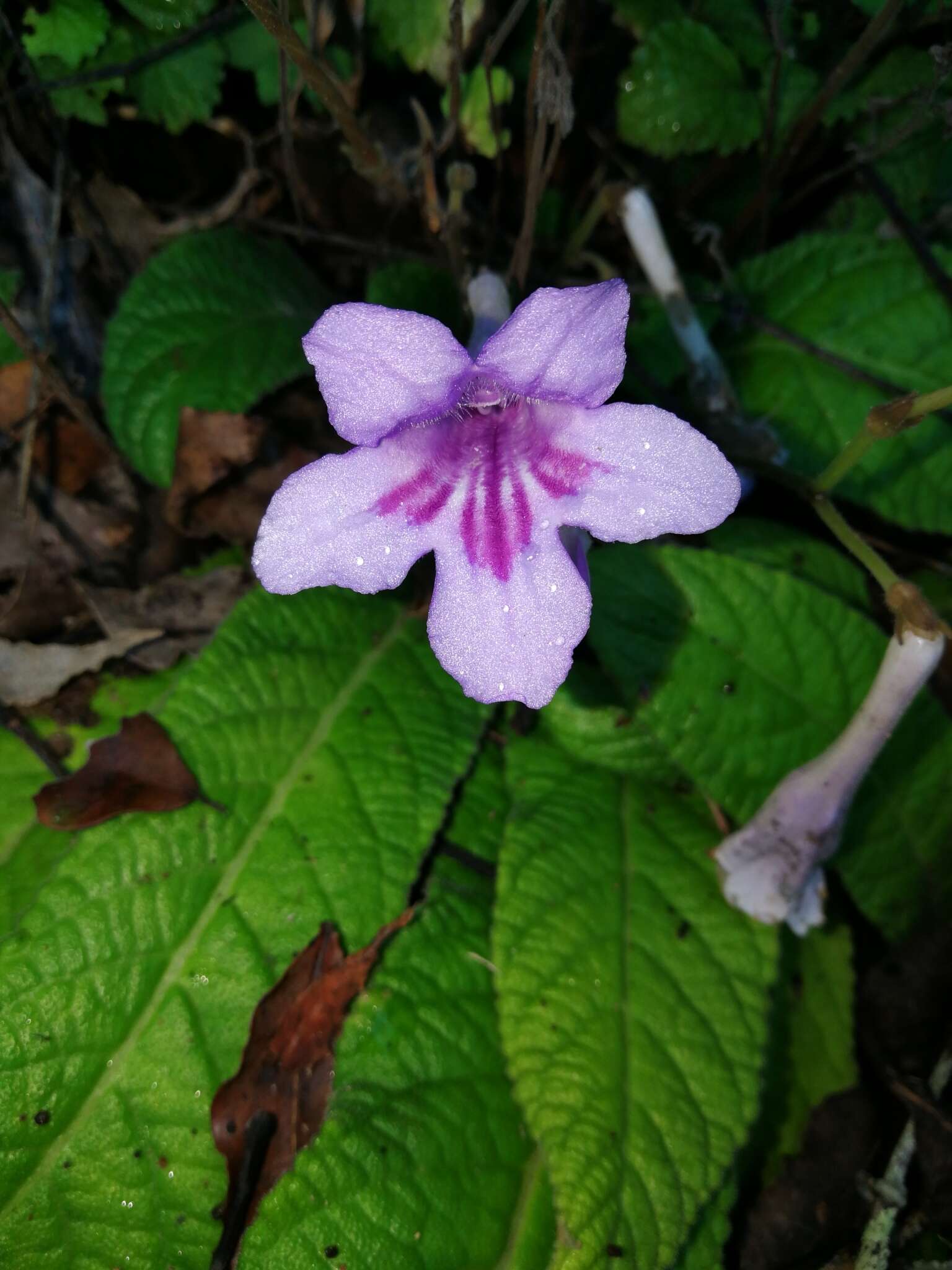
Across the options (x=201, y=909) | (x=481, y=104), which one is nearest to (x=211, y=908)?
(x=201, y=909)

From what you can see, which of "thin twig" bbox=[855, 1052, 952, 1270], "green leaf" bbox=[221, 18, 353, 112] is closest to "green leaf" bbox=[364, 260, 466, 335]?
"green leaf" bbox=[221, 18, 353, 112]

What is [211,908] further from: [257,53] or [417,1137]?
[257,53]

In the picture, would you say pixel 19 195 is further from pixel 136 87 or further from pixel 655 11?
pixel 655 11

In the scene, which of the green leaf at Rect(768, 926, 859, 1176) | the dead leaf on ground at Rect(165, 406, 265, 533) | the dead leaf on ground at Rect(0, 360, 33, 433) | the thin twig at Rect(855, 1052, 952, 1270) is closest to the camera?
the thin twig at Rect(855, 1052, 952, 1270)

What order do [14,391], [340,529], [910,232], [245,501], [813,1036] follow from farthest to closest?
1. [14,391]
2. [245,501]
3. [910,232]
4. [813,1036]
5. [340,529]

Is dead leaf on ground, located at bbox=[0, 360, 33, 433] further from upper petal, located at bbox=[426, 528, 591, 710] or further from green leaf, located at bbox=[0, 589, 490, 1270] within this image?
upper petal, located at bbox=[426, 528, 591, 710]
